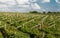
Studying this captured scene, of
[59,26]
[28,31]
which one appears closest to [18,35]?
[28,31]

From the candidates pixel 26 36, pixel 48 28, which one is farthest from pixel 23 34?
pixel 48 28

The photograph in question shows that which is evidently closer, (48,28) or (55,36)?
(55,36)

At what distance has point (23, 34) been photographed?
1795cm

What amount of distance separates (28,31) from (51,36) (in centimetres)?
220

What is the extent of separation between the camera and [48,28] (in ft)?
65.6

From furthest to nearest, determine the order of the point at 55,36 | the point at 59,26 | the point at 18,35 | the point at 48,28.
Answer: the point at 59,26 < the point at 48,28 < the point at 55,36 < the point at 18,35

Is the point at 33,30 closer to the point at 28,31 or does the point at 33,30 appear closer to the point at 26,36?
the point at 28,31

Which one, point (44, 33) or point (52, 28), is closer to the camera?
point (44, 33)

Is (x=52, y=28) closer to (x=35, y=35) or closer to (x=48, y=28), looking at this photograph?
(x=48, y=28)

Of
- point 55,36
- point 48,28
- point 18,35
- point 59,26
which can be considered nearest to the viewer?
point 18,35

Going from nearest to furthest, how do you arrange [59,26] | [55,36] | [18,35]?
[18,35]
[55,36]
[59,26]

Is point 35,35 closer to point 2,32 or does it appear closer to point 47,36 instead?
point 47,36

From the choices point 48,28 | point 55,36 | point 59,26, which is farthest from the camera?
point 59,26

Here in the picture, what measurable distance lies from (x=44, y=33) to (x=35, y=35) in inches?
46.1
